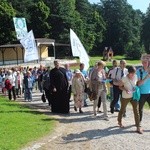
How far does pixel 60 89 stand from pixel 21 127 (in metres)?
3.96

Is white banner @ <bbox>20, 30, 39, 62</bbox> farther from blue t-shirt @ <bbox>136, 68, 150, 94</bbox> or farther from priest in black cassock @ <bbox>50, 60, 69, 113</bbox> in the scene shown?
blue t-shirt @ <bbox>136, 68, 150, 94</bbox>

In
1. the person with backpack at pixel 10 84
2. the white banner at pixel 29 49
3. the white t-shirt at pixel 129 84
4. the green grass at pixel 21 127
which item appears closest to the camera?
the green grass at pixel 21 127

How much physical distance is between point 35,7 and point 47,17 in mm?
3091

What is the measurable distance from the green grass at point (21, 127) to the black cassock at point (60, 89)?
88 centimetres

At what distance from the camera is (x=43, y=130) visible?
1217cm

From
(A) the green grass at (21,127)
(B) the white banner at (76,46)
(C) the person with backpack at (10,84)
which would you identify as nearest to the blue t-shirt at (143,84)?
(A) the green grass at (21,127)

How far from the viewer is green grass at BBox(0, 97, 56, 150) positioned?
10.5 m

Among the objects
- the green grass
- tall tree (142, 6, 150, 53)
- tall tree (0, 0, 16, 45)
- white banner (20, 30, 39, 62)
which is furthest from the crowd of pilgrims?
tall tree (142, 6, 150, 53)

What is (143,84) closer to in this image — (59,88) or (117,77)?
(117,77)

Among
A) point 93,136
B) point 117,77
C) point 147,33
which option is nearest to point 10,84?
point 117,77

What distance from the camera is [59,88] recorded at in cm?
1606

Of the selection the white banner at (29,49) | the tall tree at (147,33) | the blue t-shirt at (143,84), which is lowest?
the blue t-shirt at (143,84)

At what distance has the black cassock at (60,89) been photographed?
16000 mm

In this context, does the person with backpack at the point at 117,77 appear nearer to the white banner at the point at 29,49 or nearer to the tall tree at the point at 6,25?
the white banner at the point at 29,49
